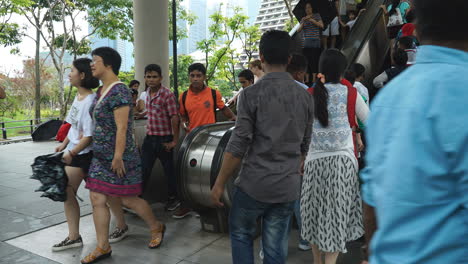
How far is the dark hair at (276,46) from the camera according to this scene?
268 cm

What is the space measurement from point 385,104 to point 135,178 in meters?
3.28

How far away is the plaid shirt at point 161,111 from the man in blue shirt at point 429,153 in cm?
433

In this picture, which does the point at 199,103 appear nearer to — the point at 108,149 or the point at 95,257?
the point at 108,149

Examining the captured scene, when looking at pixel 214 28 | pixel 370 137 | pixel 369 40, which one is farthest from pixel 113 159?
pixel 214 28

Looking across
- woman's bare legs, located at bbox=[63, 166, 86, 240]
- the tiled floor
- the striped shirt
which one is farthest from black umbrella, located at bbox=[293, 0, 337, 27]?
woman's bare legs, located at bbox=[63, 166, 86, 240]

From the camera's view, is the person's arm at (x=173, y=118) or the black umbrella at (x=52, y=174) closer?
the black umbrella at (x=52, y=174)

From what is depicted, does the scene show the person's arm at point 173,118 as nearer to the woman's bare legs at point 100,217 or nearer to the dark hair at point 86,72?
the dark hair at point 86,72

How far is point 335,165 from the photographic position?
321cm

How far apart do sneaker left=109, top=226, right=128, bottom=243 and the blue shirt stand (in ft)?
12.8

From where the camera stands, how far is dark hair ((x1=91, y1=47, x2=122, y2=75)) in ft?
12.7

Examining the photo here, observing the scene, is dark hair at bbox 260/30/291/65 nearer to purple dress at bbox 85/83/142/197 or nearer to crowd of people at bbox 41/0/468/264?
crowd of people at bbox 41/0/468/264

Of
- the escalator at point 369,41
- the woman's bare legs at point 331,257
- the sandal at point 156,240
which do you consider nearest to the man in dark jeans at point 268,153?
the woman's bare legs at point 331,257

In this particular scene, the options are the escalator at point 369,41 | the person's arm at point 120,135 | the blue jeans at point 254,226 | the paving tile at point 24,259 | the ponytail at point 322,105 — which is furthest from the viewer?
the escalator at point 369,41

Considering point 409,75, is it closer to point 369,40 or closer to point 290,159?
point 290,159
